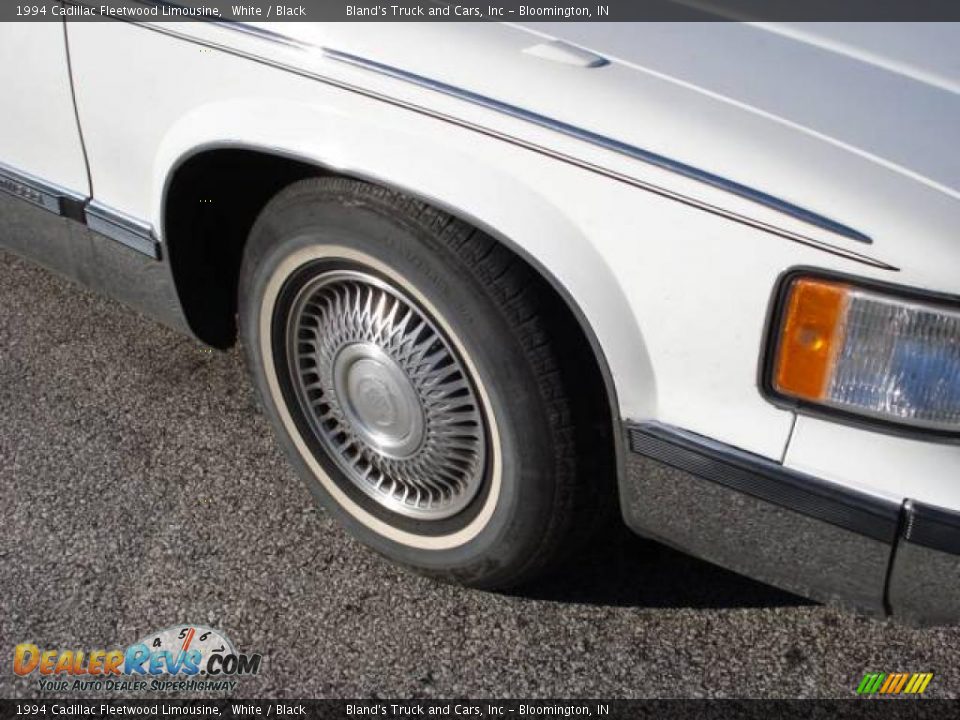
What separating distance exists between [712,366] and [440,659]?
33.4 inches

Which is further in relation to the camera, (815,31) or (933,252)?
(815,31)

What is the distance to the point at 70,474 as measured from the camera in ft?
9.26

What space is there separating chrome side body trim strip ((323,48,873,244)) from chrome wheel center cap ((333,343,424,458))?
0.58m

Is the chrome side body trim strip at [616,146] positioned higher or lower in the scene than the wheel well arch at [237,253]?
higher

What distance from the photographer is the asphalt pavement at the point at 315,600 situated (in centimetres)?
233

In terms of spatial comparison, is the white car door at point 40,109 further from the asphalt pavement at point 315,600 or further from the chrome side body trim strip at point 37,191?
the asphalt pavement at point 315,600

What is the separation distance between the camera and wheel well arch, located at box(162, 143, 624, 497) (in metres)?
2.08

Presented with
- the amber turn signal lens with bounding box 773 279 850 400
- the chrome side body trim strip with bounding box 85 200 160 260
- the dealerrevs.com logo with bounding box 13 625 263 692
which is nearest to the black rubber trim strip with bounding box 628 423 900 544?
the amber turn signal lens with bounding box 773 279 850 400

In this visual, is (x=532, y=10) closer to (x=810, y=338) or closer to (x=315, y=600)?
(x=810, y=338)

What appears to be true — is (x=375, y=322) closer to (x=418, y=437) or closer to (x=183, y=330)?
(x=418, y=437)

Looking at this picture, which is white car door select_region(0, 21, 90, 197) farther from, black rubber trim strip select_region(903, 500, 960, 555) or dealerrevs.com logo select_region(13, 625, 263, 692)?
black rubber trim strip select_region(903, 500, 960, 555)

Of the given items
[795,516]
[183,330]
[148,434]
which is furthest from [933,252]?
[148,434]

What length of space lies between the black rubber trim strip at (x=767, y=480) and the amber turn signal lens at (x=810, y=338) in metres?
0.14

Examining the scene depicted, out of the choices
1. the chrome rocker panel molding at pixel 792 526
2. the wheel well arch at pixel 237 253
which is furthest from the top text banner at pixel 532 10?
the chrome rocker panel molding at pixel 792 526
